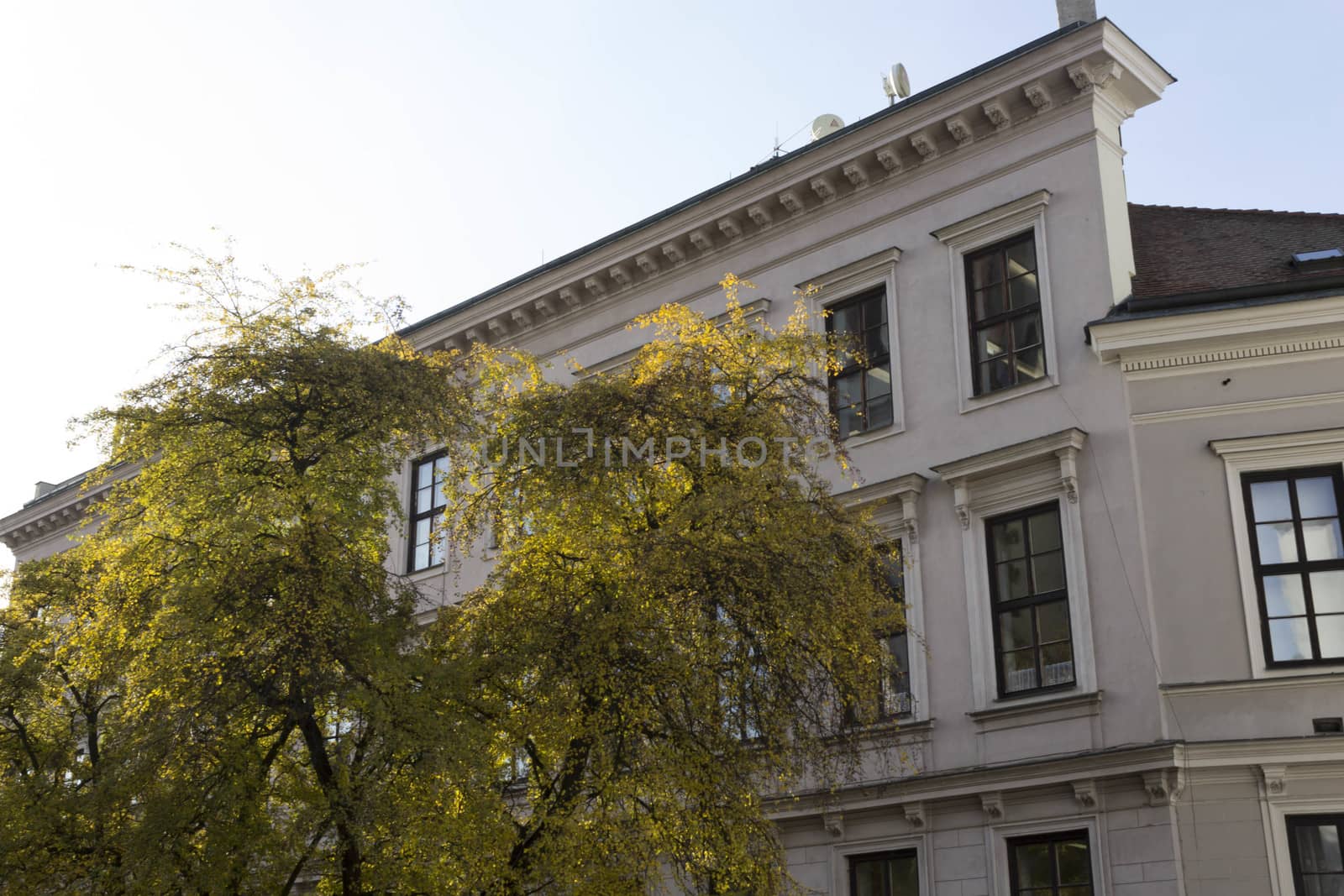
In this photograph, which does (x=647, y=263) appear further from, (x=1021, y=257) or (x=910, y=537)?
(x=910, y=537)

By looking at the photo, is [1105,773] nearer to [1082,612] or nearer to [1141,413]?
[1082,612]

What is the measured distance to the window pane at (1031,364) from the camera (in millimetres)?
18219

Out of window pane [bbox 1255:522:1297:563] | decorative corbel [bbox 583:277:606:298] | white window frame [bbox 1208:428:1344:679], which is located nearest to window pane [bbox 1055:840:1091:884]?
white window frame [bbox 1208:428:1344:679]

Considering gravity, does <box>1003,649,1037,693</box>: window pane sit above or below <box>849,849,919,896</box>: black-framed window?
above

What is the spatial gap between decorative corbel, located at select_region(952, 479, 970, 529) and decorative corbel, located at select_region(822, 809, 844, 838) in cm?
408

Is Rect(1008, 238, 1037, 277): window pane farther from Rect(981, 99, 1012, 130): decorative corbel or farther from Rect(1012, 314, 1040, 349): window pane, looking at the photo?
Rect(981, 99, 1012, 130): decorative corbel

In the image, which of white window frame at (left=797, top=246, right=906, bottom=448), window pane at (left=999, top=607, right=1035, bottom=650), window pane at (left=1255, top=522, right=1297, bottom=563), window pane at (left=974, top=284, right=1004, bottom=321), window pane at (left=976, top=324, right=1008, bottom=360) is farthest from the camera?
→ white window frame at (left=797, top=246, right=906, bottom=448)

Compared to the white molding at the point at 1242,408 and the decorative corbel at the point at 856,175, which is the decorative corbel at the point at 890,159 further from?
the white molding at the point at 1242,408

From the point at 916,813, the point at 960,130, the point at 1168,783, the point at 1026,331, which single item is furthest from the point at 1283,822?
the point at 960,130

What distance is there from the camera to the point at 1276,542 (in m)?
16.0

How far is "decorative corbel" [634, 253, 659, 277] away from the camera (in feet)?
77.0

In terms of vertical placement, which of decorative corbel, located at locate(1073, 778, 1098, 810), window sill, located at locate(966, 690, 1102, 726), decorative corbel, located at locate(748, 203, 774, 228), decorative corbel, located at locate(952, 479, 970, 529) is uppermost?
decorative corbel, located at locate(748, 203, 774, 228)

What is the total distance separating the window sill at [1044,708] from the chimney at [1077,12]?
9934 mm

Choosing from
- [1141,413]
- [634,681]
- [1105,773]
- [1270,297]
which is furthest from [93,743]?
[1270,297]
